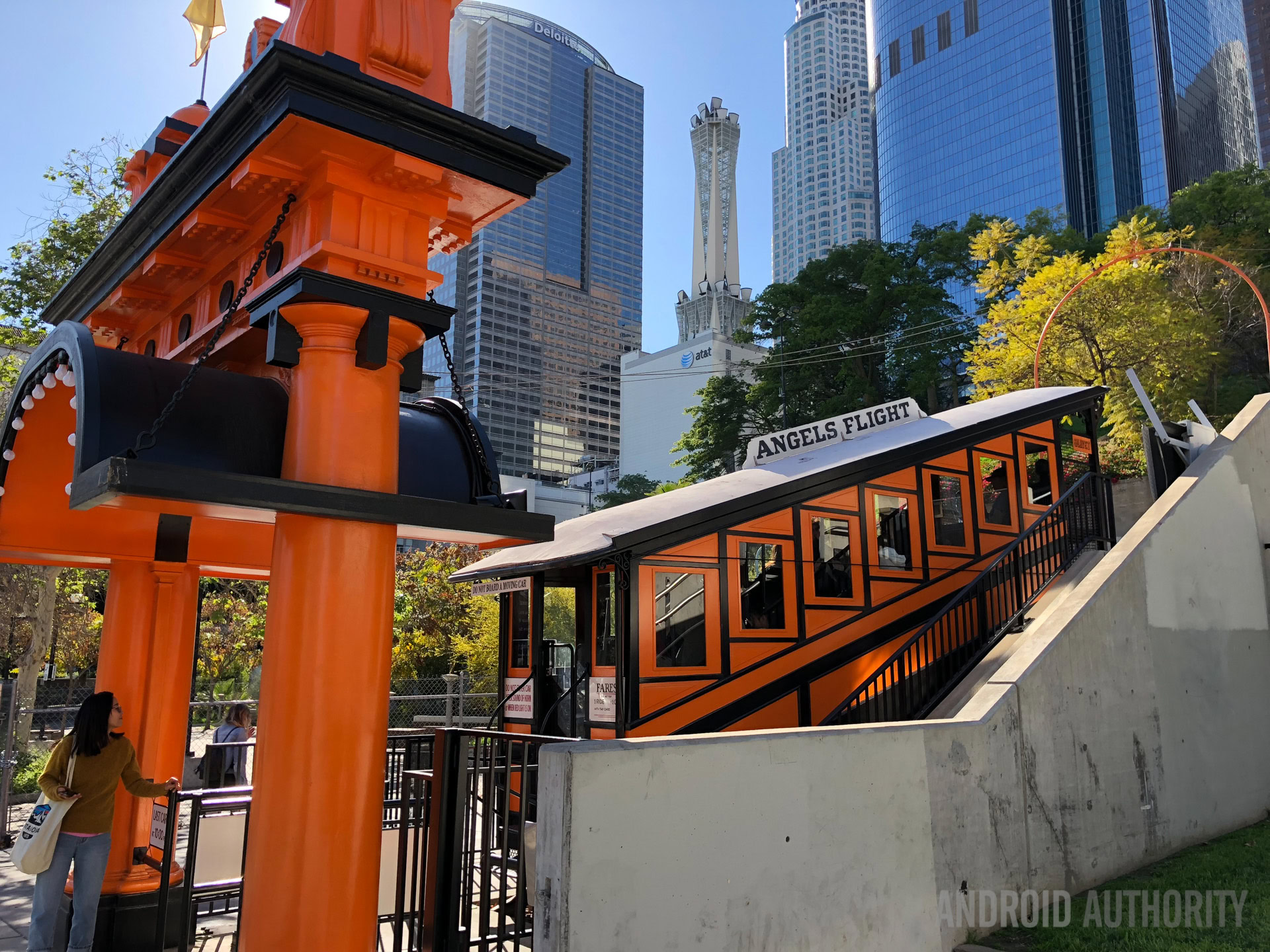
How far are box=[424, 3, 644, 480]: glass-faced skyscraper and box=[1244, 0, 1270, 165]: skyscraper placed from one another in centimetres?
9423

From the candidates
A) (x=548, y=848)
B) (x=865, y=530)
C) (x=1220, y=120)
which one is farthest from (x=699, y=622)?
(x=1220, y=120)

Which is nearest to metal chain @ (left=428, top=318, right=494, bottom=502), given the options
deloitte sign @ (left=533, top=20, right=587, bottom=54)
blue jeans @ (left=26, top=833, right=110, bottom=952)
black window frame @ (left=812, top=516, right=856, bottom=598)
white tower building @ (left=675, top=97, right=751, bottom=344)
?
blue jeans @ (left=26, top=833, right=110, bottom=952)

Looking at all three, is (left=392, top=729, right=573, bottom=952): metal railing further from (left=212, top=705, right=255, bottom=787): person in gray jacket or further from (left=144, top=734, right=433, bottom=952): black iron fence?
(left=212, top=705, right=255, bottom=787): person in gray jacket

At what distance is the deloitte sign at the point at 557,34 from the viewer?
162750 millimetres

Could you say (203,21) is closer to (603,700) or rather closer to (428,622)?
(603,700)

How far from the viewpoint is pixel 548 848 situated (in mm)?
4762

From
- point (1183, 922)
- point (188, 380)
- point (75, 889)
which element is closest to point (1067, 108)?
point (1183, 922)

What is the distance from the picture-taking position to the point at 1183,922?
7.01 metres

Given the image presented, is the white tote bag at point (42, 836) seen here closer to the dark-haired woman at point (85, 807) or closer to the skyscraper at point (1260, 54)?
the dark-haired woman at point (85, 807)

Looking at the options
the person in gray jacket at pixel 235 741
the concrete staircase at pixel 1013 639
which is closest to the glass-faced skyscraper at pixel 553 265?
the person in gray jacket at pixel 235 741

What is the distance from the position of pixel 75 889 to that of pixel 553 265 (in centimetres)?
13348

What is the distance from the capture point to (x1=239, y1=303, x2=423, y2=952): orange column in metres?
4.82

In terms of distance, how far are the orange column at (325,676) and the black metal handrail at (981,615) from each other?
228 inches

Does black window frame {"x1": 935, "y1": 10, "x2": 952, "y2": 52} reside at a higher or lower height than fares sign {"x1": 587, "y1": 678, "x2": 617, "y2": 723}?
higher
